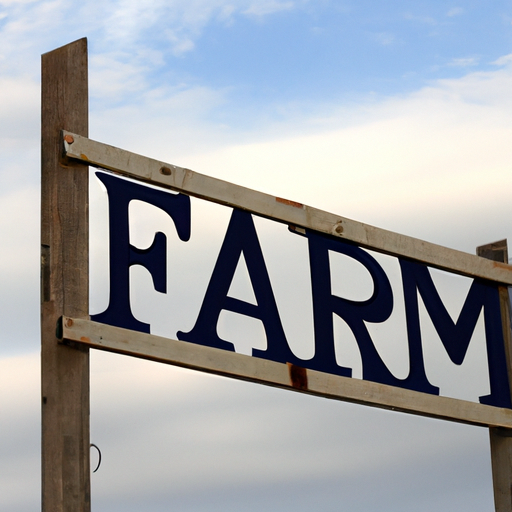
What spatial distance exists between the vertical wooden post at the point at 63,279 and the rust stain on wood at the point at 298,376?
42.8 inches

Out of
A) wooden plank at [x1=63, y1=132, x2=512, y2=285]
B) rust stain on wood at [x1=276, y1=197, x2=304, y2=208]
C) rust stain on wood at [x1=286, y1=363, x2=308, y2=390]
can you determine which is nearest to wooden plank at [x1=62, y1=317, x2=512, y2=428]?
rust stain on wood at [x1=286, y1=363, x2=308, y2=390]

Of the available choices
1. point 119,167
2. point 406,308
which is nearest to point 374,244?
point 406,308

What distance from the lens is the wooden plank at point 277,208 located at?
4.22 metres

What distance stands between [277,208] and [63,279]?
49.8 inches

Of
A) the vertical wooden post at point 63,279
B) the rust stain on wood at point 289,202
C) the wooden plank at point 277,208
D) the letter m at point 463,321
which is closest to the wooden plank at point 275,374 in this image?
the vertical wooden post at point 63,279

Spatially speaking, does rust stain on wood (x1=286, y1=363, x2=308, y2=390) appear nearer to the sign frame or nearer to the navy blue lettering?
the sign frame

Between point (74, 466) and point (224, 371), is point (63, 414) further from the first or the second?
point (224, 371)

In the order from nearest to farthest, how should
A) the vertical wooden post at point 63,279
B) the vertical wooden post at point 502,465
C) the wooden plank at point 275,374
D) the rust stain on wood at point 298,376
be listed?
the vertical wooden post at point 63,279 → the wooden plank at point 275,374 → the rust stain on wood at point 298,376 → the vertical wooden post at point 502,465

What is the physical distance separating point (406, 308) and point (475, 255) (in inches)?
28.3

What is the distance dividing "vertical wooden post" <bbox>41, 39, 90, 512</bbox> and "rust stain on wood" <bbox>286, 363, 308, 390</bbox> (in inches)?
42.8

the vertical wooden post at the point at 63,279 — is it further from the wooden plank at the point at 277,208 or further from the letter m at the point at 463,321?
the letter m at the point at 463,321

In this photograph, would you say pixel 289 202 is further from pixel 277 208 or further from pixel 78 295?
pixel 78 295

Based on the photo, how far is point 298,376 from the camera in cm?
462

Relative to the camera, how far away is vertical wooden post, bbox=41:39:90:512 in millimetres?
3830
